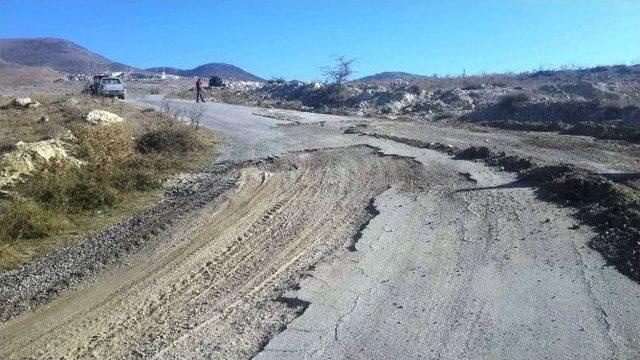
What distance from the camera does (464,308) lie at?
236 inches

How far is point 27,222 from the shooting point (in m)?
9.47

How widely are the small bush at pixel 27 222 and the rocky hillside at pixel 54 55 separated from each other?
130561 mm

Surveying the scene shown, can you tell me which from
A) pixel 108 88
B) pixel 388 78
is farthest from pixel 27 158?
pixel 388 78

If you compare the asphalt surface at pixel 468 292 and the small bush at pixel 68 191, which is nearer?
the asphalt surface at pixel 468 292

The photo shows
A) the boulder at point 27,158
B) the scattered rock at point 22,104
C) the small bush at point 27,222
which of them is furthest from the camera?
the scattered rock at point 22,104

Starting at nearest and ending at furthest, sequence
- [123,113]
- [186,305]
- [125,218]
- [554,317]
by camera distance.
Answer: [554,317]
[186,305]
[125,218]
[123,113]

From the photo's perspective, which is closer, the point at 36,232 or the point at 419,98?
the point at 36,232

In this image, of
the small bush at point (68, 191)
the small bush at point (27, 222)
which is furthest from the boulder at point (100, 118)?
the small bush at point (27, 222)

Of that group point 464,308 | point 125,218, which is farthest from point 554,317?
point 125,218

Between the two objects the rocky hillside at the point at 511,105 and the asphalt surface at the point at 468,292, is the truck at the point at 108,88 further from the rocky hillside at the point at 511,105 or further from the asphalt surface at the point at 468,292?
the asphalt surface at the point at 468,292

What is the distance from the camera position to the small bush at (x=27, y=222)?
9.32 meters

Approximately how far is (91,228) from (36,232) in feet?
2.82

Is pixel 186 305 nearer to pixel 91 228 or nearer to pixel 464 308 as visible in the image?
pixel 464 308

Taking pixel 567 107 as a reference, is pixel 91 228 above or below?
below
